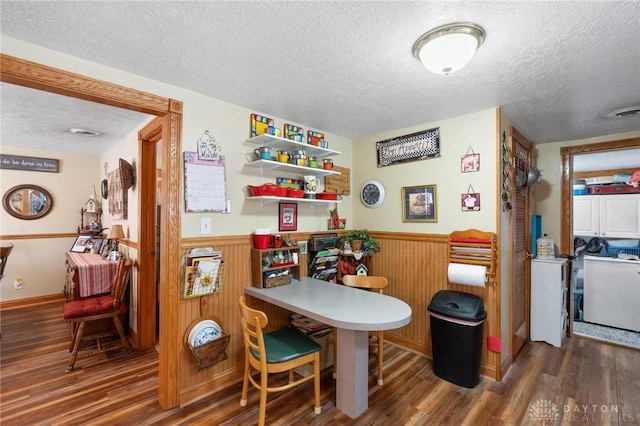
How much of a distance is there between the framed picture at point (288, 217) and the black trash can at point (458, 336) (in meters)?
1.45

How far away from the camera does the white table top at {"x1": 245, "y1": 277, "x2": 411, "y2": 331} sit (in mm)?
1612

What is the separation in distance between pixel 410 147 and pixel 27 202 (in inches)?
213

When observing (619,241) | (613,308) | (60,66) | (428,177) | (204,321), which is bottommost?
(613,308)

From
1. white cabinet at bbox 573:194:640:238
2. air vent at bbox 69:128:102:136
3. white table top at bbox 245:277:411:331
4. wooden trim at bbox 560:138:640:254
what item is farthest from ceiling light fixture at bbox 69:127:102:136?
white cabinet at bbox 573:194:640:238

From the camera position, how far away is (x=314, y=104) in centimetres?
234

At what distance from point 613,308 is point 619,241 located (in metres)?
1.53

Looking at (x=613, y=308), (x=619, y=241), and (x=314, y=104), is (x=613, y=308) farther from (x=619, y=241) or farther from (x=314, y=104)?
(x=314, y=104)

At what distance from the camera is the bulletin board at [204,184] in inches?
82.3

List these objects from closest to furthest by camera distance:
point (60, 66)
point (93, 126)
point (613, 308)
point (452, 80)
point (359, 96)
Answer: point (60, 66)
point (452, 80)
point (359, 96)
point (93, 126)
point (613, 308)

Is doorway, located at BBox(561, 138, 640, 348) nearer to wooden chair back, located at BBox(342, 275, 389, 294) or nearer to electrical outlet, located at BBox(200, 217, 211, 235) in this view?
wooden chair back, located at BBox(342, 275, 389, 294)

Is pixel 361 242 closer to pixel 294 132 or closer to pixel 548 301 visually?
pixel 294 132

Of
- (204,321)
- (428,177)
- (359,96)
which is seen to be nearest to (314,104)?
(359,96)

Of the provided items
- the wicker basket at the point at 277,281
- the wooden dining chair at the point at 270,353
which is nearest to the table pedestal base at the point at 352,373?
the wooden dining chair at the point at 270,353

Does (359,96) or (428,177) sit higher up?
(359,96)
